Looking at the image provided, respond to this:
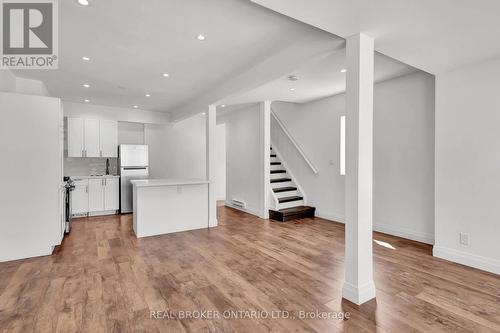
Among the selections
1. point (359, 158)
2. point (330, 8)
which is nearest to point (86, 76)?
point (330, 8)

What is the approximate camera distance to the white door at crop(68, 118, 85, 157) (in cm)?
586

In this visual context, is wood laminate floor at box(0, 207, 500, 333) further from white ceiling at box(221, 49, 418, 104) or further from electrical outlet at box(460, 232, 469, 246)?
white ceiling at box(221, 49, 418, 104)

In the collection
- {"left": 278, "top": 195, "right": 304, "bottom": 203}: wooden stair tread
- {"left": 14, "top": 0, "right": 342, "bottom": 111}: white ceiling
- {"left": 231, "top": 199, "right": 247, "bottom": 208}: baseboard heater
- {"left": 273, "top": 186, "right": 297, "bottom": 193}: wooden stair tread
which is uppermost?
{"left": 14, "top": 0, "right": 342, "bottom": 111}: white ceiling

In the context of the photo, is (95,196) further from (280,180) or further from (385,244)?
(385,244)

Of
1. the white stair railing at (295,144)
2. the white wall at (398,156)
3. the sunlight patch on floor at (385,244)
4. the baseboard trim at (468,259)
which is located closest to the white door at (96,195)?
the white stair railing at (295,144)

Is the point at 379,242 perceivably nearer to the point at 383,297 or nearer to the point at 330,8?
the point at 383,297

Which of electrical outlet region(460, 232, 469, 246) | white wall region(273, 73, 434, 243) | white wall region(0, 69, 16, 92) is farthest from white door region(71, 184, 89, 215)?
electrical outlet region(460, 232, 469, 246)

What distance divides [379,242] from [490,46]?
2741mm

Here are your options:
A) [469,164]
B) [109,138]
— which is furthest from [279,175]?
[109,138]

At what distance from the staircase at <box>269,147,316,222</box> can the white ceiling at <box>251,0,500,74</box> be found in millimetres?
3513

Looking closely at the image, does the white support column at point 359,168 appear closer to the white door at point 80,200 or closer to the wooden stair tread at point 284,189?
the wooden stair tread at point 284,189

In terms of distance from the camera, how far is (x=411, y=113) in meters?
3.97

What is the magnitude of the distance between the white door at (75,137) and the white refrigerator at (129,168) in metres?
0.83

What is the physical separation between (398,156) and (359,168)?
236cm
